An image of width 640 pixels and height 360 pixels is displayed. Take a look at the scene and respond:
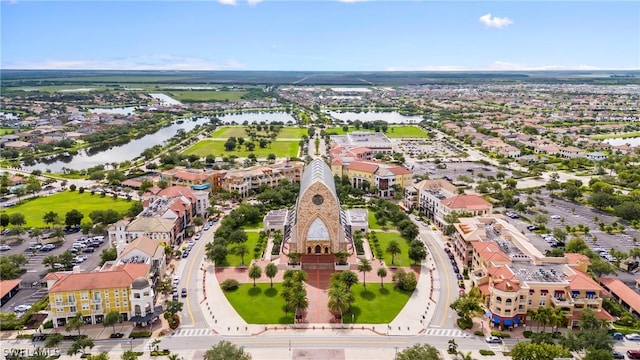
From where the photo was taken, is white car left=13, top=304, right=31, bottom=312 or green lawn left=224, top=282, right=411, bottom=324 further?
white car left=13, top=304, right=31, bottom=312

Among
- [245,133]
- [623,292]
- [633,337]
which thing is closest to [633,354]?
[633,337]

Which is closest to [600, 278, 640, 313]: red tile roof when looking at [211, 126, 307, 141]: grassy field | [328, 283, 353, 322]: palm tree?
[328, 283, 353, 322]: palm tree

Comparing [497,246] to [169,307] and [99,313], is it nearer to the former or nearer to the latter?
[169,307]

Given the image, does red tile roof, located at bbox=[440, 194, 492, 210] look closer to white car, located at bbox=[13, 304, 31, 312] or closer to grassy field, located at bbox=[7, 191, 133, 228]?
grassy field, located at bbox=[7, 191, 133, 228]

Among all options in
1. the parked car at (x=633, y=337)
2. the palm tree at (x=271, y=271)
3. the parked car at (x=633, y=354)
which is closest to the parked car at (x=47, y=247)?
the palm tree at (x=271, y=271)

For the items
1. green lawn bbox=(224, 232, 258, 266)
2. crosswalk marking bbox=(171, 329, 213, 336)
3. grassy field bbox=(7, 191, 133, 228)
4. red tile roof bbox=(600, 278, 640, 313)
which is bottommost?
crosswalk marking bbox=(171, 329, 213, 336)

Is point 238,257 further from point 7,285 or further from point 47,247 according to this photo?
point 47,247
